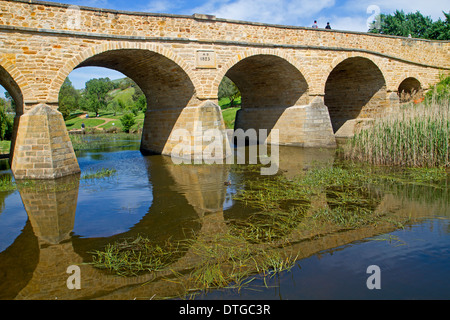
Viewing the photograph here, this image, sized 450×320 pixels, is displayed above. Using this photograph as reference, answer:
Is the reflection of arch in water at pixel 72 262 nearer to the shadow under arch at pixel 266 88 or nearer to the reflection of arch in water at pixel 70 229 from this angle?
the reflection of arch in water at pixel 70 229

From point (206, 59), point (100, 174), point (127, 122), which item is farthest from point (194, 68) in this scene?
point (127, 122)

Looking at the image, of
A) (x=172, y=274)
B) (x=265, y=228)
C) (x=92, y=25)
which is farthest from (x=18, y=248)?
(x=92, y=25)

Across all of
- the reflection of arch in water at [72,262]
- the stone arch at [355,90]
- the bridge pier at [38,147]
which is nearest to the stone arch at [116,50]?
the bridge pier at [38,147]

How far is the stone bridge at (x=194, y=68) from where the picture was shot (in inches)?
396

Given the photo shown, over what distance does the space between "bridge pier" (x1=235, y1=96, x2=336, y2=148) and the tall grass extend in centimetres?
492

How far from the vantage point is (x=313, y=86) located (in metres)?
15.8

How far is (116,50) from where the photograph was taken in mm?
11750

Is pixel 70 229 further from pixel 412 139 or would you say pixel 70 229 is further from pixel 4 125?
pixel 4 125

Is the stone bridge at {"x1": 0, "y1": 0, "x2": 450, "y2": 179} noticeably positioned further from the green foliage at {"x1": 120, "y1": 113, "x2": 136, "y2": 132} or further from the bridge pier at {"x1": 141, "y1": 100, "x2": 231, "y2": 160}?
the green foliage at {"x1": 120, "y1": 113, "x2": 136, "y2": 132}

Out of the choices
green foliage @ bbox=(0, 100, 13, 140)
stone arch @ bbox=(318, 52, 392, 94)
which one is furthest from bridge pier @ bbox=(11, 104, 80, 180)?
stone arch @ bbox=(318, 52, 392, 94)

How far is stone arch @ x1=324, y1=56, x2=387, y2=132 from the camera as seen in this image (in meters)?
18.0

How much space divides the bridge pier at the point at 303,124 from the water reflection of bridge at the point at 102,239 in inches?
300
